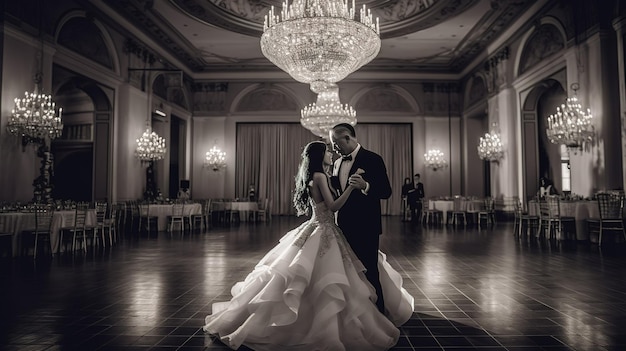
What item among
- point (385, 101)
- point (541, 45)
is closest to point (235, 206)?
point (385, 101)

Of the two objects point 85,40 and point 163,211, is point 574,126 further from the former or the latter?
point 85,40

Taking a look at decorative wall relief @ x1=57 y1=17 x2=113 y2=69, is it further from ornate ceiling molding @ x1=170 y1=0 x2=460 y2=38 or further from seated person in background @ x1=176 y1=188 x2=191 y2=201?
seated person in background @ x1=176 y1=188 x2=191 y2=201

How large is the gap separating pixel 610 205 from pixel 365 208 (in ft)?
20.7

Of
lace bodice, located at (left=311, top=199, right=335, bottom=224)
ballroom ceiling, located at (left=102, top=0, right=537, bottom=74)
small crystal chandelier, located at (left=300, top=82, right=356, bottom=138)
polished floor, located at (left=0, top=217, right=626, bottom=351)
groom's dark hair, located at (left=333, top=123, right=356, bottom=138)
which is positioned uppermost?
ballroom ceiling, located at (left=102, top=0, right=537, bottom=74)

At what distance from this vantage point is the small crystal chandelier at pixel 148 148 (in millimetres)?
11039

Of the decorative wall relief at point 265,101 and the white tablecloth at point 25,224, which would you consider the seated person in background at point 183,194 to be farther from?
the white tablecloth at point 25,224

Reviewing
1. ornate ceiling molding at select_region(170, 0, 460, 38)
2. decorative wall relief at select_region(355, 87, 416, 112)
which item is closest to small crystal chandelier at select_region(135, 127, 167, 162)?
ornate ceiling molding at select_region(170, 0, 460, 38)

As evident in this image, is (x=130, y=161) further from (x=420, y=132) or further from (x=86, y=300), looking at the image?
(x=420, y=132)

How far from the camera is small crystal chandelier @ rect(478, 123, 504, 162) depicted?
12.2 metres

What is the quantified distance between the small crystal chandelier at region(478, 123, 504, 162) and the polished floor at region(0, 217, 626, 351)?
5867 millimetres

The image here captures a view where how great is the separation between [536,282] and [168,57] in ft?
41.3

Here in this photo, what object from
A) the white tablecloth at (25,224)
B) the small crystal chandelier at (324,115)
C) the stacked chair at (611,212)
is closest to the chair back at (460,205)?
the small crystal chandelier at (324,115)

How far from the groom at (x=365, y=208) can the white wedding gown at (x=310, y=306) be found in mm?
90

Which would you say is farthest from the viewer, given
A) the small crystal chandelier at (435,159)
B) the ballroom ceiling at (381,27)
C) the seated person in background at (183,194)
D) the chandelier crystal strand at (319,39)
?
the small crystal chandelier at (435,159)
